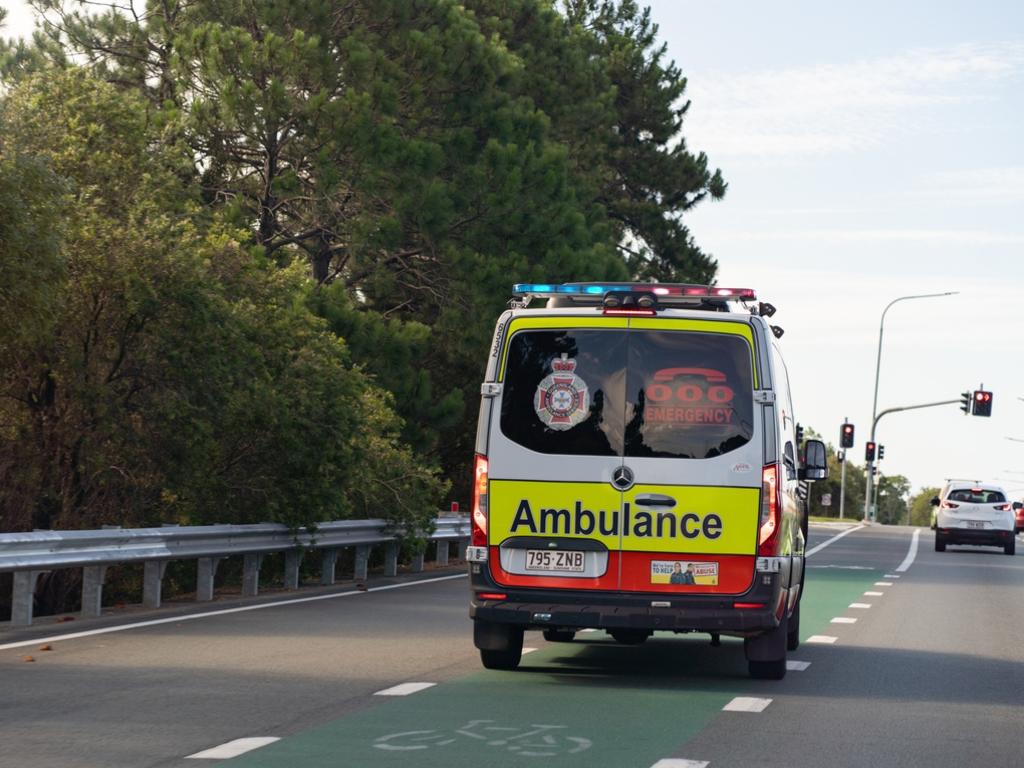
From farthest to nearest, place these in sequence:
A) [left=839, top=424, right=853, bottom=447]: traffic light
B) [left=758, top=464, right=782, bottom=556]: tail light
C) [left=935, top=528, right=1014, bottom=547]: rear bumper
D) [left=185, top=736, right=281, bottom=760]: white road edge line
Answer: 1. [left=839, top=424, right=853, bottom=447]: traffic light
2. [left=935, top=528, right=1014, bottom=547]: rear bumper
3. [left=758, top=464, right=782, bottom=556]: tail light
4. [left=185, top=736, right=281, bottom=760]: white road edge line

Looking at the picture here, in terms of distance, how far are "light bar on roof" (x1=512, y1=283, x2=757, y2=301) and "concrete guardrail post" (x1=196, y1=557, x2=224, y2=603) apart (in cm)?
735

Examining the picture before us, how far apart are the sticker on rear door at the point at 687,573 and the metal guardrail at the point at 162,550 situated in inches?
218

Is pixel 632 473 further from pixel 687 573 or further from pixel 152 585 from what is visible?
pixel 152 585

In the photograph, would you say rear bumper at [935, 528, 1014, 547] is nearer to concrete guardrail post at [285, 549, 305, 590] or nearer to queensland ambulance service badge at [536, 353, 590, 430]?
concrete guardrail post at [285, 549, 305, 590]

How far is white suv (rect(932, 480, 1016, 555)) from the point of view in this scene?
40188mm

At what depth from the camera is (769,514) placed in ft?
37.6

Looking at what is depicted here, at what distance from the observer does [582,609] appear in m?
11.5

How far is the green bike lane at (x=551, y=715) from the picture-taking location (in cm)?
864

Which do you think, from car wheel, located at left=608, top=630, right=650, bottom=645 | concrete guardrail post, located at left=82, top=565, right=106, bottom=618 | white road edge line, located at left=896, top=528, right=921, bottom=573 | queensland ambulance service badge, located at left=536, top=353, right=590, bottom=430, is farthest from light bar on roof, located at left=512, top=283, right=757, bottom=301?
white road edge line, located at left=896, top=528, right=921, bottom=573

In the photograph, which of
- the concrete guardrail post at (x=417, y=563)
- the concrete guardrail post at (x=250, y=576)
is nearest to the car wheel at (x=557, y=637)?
the concrete guardrail post at (x=250, y=576)

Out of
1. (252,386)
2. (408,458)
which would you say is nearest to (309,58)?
(408,458)

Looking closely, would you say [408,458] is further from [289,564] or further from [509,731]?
[509,731]

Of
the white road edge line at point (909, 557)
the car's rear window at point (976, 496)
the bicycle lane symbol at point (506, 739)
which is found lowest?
the bicycle lane symbol at point (506, 739)

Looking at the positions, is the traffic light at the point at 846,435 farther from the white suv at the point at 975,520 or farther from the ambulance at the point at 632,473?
the ambulance at the point at 632,473
